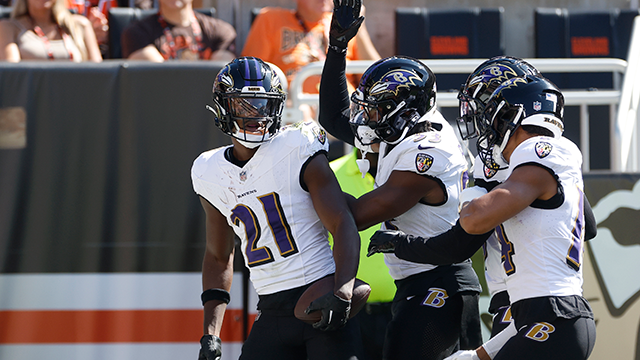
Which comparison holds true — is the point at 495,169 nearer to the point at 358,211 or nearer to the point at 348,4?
the point at 358,211

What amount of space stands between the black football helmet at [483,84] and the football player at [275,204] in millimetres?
609

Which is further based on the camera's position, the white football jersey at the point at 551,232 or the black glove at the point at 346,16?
the black glove at the point at 346,16

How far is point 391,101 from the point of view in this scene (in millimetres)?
2771

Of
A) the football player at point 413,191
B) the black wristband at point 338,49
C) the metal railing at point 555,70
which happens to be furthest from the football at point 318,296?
the metal railing at point 555,70

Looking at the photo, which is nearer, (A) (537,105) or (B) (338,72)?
(A) (537,105)

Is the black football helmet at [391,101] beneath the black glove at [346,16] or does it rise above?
beneath

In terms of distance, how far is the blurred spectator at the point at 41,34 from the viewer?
4.86 meters

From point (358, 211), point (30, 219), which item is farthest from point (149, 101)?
point (358, 211)

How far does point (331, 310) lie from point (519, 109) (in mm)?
1019

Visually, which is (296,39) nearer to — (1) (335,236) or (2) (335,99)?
(2) (335,99)

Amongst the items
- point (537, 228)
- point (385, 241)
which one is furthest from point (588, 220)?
point (385, 241)

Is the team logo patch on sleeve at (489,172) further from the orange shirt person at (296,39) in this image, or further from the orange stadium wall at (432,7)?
the orange stadium wall at (432,7)

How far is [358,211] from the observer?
2.63 m

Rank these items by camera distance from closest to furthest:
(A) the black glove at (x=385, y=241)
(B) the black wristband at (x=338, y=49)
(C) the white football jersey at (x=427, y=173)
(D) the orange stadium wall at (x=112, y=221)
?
(A) the black glove at (x=385, y=241), (C) the white football jersey at (x=427, y=173), (B) the black wristband at (x=338, y=49), (D) the orange stadium wall at (x=112, y=221)
